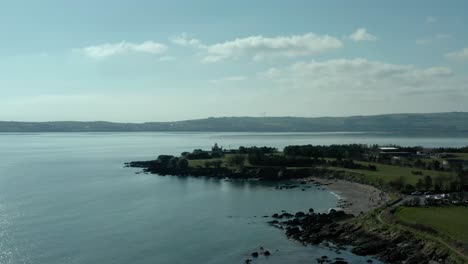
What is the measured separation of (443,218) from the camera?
39.1 meters

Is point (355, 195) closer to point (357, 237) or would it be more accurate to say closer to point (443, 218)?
point (443, 218)

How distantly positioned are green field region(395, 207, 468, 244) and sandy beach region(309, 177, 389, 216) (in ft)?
19.7

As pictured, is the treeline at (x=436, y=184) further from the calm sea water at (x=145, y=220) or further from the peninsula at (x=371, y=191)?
the calm sea water at (x=145, y=220)

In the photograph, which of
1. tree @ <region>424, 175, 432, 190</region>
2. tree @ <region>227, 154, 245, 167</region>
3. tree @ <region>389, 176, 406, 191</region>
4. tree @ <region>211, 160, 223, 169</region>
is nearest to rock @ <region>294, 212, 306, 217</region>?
tree @ <region>389, 176, 406, 191</region>

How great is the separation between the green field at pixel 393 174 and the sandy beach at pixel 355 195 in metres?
2.06

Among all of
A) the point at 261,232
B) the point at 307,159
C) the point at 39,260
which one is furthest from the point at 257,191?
the point at 39,260

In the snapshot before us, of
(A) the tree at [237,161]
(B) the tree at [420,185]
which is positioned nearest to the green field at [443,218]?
(B) the tree at [420,185]

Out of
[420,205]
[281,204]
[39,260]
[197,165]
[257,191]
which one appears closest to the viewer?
[39,260]

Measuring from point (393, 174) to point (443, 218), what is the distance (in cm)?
3139

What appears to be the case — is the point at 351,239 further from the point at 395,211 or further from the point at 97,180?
the point at 97,180

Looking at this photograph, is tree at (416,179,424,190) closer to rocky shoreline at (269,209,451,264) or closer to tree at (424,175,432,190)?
tree at (424,175,432,190)

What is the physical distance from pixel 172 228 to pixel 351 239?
1570 cm

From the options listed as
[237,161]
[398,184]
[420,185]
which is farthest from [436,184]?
[237,161]

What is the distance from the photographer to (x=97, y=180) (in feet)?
276
